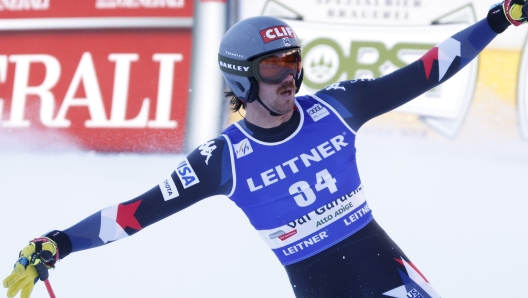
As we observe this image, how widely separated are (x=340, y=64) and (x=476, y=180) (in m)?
1.39

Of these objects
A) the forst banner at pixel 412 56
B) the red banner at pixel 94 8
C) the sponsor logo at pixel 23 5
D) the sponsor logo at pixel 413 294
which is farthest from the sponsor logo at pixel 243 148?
the sponsor logo at pixel 23 5

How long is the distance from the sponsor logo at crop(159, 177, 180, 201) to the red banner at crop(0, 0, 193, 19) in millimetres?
3257

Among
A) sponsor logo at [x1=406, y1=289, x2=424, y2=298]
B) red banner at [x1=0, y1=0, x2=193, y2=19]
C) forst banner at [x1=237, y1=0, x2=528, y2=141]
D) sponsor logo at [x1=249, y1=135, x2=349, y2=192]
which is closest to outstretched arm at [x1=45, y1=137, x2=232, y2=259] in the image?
sponsor logo at [x1=249, y1=135, x2=349, y2=192]

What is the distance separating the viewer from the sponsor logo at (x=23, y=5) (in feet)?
22.1

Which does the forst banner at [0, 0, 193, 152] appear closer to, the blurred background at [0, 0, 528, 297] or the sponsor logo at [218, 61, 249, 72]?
the blurred background at [0, 0, 528, 297]

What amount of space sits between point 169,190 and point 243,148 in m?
0.38

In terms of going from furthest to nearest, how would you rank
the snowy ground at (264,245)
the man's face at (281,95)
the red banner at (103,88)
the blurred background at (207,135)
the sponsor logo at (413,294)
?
the red banner at (103,88) → the blurred background at (207,135) → the snowy ground at (264,245) → the man's face at (281,95) → the sponsor logo at (413,294)

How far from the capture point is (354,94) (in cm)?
359

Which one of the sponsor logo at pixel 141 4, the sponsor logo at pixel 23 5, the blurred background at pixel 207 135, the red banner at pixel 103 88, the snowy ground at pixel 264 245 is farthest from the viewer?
the sponsor logo at pixel 23 5

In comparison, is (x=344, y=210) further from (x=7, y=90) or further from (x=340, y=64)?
(x=7, y=90)

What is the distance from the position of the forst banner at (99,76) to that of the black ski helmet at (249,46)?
107 inches

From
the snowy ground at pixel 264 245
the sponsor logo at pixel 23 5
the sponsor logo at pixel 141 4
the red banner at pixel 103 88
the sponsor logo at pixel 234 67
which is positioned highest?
the sponsor logo at pixel 234 67

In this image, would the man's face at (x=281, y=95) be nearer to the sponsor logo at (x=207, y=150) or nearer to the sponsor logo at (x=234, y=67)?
the sponsor logo at (x=234, y=67)

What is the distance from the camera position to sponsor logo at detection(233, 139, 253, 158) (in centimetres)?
350
